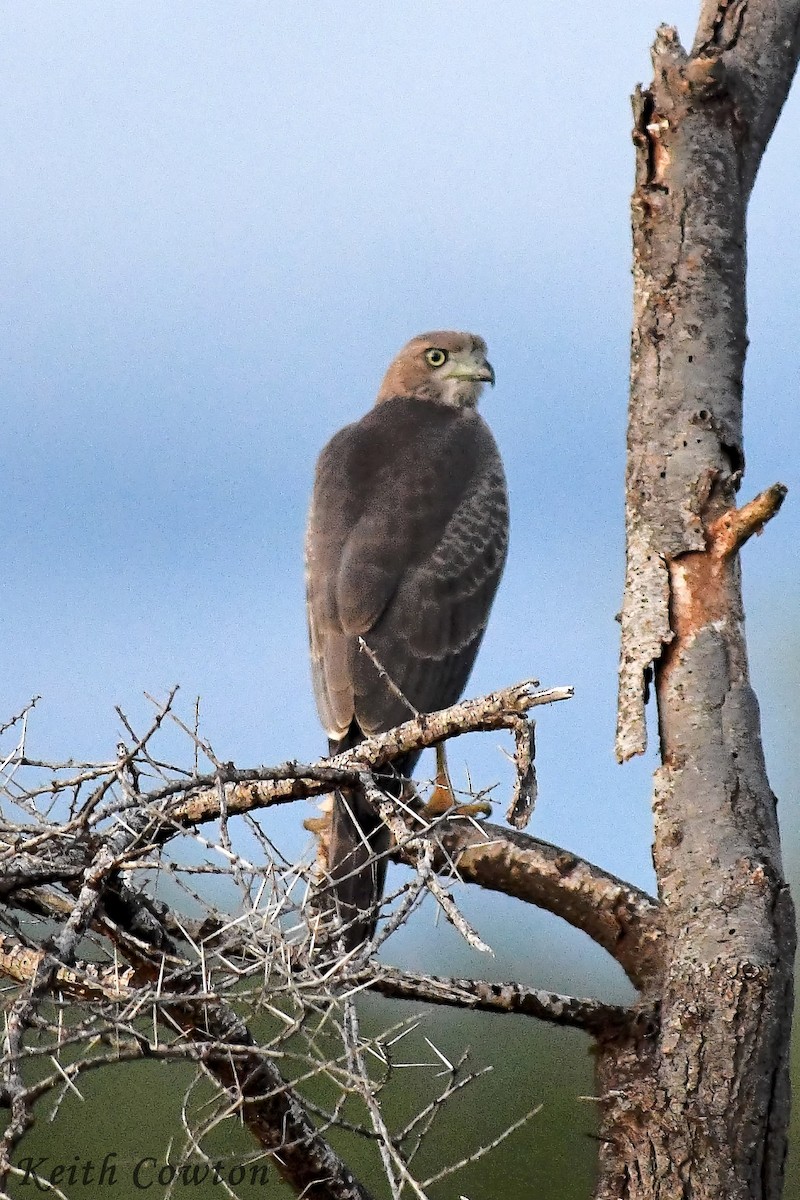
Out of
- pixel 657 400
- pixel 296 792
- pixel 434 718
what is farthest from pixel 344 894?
pixel 657 400

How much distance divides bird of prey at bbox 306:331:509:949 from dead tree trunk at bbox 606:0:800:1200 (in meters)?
0.96

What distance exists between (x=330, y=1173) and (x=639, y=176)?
9.75 ft

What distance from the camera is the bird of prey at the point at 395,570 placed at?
4.84 metres

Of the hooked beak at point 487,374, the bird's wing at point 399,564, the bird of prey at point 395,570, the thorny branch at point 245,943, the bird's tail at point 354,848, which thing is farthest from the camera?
the hooked beak at point 487,374

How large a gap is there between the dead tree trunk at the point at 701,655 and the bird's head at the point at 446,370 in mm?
2288

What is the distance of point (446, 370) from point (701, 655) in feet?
9.98

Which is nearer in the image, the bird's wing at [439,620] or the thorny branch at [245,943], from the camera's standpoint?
the thorny branch at [245,943]

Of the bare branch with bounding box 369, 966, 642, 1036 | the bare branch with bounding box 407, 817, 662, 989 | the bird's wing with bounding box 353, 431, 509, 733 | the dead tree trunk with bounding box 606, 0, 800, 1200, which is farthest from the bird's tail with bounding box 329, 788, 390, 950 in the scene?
the dead tree trunk with bounding box 606, 0, 800, 1200

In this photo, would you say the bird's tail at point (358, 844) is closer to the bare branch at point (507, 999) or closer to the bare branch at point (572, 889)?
the bare branch at point (572, 889)

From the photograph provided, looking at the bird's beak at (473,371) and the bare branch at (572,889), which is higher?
the bird's beak at (473,371)

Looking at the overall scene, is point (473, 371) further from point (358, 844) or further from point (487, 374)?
point (358, 844)

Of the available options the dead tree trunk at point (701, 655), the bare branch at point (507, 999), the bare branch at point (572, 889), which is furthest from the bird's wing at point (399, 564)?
the bare branch at point (507, 999)

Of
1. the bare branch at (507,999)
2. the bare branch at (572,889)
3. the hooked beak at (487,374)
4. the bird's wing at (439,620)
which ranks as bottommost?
the bare branch at (507,999)

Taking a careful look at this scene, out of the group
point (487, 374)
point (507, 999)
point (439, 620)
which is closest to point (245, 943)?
point (507, 999)
